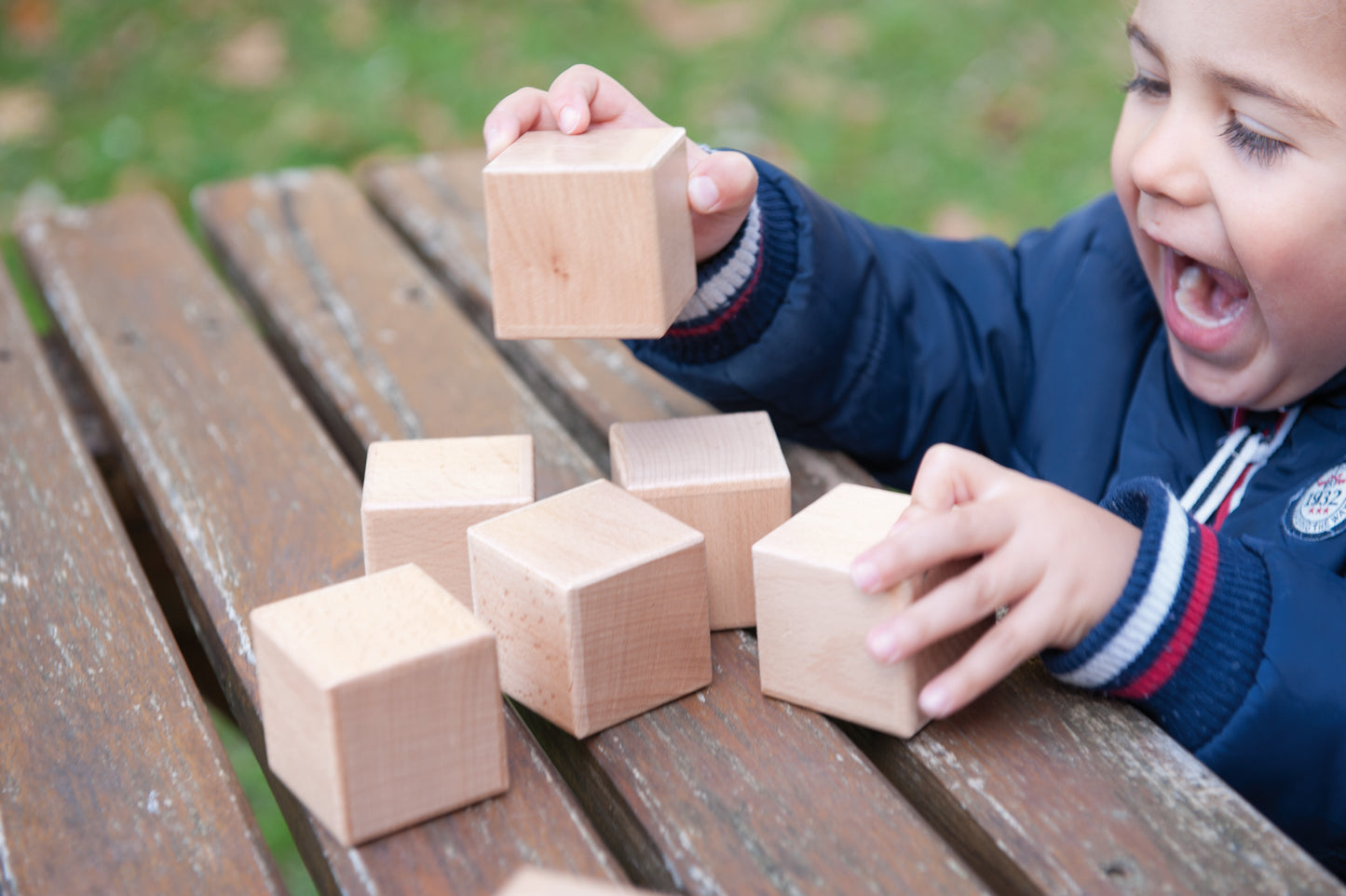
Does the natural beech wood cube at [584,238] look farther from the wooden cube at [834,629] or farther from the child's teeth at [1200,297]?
the child's teeth at [1200,297]

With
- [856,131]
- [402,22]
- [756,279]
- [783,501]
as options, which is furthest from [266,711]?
[402,22]

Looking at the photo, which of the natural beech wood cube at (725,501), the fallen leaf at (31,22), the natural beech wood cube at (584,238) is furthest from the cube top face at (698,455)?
the fallen leaf at (31,22)

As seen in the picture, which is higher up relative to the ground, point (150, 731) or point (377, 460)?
point (377, 460)

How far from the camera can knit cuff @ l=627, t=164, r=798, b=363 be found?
1.31 metres

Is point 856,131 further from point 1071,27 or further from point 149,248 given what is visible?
point 149,248

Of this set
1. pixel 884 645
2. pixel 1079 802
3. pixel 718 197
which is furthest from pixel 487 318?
pixel 1079 802

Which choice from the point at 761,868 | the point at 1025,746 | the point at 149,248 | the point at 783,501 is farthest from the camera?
the point at 149,248

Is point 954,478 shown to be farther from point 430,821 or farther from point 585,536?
point 430,821

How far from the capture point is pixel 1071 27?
3.60 meters

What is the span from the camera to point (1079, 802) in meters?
0.87

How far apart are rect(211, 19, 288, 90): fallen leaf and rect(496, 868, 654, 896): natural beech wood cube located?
3.26 m

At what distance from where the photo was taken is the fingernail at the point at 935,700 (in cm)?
91

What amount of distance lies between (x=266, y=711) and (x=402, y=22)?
3.26 m

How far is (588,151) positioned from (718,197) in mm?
142
